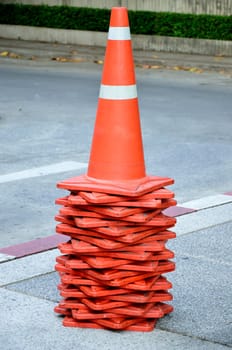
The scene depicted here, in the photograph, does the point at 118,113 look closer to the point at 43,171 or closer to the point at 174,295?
the point at 174,295

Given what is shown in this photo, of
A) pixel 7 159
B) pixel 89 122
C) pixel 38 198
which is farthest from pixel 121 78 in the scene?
pixel 89 122

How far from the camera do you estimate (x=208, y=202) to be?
26.0ft

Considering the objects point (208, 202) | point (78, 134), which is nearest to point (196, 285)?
point (208, 202)

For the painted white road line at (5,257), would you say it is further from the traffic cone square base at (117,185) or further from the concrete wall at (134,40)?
the concrete wall at (134,40)

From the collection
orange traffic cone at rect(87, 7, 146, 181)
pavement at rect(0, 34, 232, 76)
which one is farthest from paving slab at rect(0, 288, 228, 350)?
pavement at rect(0, 34, 232, 76)

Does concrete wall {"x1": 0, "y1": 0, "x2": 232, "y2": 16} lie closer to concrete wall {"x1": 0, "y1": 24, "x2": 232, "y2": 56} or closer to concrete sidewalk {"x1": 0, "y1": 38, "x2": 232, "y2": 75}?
concrete wall {"x1": 0, "y1": 24, "x2": 232, "y2": 56}

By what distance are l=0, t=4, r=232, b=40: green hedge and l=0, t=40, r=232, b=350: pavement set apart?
13638 mm

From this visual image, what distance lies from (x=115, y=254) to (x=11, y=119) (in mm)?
7825

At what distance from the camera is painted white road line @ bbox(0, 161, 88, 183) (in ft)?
29.3

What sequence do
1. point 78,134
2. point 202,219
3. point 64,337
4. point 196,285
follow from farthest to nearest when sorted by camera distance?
point 78,134
point 202,219
point 196,285
point 64,337

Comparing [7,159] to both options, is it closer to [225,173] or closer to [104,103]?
[225,173]

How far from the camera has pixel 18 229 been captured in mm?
7188

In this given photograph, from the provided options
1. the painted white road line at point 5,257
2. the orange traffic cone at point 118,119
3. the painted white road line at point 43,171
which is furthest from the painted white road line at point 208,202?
the orange traffic cone at point 118,119

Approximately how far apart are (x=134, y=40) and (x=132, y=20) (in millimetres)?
468
